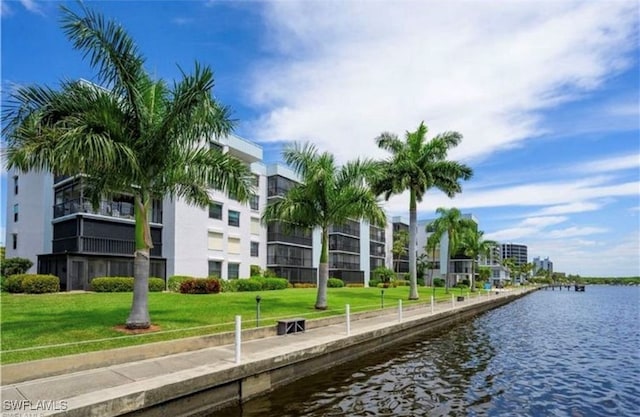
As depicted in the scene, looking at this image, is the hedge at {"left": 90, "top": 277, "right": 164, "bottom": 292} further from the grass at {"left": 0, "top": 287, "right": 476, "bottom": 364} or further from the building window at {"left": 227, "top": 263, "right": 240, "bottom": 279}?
the building window at {"left": 227, "top": 263, "right": 240, "bottom": 279}

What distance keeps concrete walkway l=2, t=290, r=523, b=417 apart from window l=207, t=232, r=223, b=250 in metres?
27.8

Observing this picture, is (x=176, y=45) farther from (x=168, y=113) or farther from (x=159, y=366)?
(x=159, y=366)

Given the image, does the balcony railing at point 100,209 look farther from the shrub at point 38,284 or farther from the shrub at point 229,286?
the shrub at point 229,286

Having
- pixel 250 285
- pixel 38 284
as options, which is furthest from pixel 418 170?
pixel 38 284

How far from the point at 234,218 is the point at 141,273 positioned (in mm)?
30526

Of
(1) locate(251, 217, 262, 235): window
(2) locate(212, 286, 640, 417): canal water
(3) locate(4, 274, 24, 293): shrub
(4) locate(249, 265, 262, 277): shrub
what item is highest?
(1) locate(251, 217, 262, 235): window

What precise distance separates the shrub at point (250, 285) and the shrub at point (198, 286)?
4406 millimetres

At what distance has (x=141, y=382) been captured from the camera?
811 centimetres

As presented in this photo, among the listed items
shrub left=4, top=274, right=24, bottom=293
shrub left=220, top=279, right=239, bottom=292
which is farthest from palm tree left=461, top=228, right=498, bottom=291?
shrub left=4, top=274, right=24, bottom=293

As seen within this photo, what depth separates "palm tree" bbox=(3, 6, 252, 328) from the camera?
1119 centimetres

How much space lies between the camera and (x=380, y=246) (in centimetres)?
7556

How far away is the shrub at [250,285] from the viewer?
34.6 meters

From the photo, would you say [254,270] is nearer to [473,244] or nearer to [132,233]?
[132,233]

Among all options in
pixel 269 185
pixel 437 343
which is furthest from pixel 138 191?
pixel 269 185
